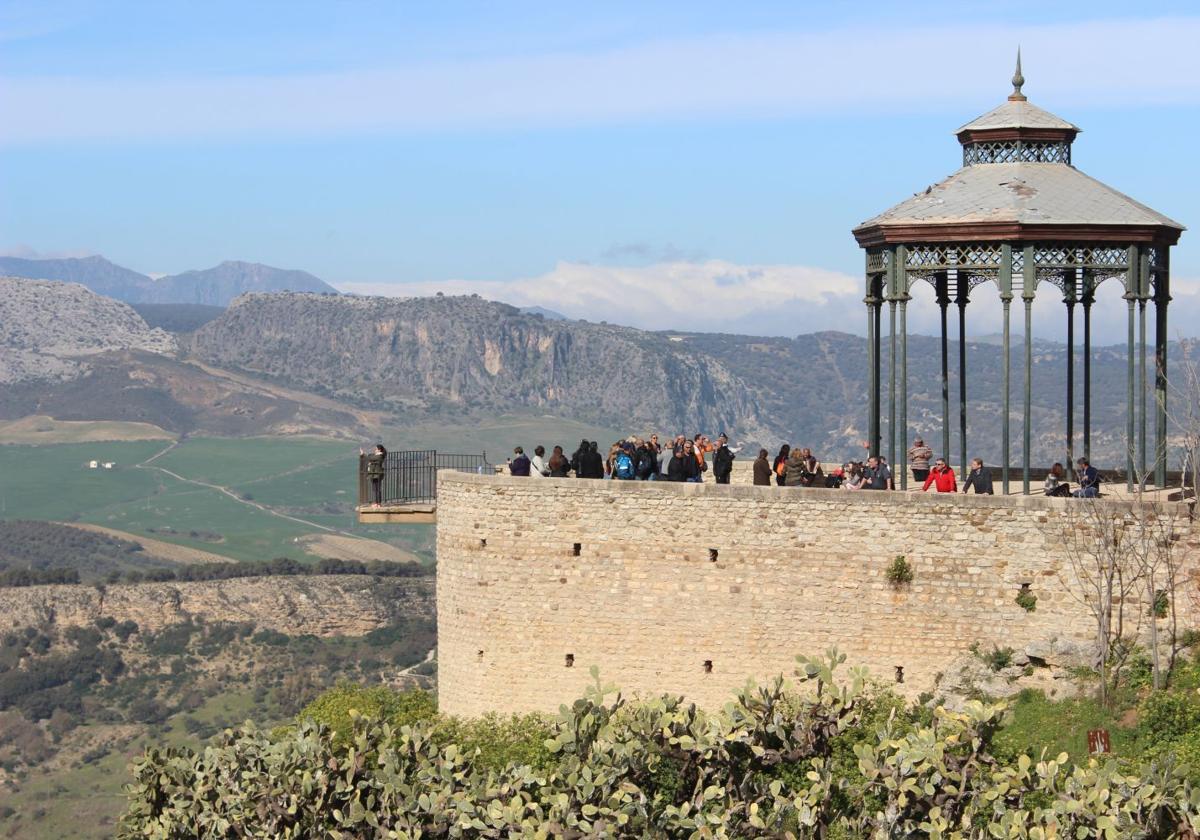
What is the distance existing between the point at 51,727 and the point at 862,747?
16232cm

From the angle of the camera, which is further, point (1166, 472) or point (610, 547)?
point (1166, 472)

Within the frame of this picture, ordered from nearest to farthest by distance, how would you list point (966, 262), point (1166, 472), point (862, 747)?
point (862, 747), point (966, 262), point (1166, 472)

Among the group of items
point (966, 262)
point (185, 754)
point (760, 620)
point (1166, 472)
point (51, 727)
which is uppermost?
point (966, 262)

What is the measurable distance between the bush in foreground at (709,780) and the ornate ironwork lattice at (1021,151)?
1031cm

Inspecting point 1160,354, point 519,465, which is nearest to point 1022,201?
point 1160,354

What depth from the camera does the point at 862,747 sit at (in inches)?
1155

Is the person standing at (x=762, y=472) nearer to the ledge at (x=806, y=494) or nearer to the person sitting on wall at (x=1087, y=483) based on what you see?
the ledge at (x=806, y=494)

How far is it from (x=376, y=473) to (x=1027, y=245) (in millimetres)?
12674

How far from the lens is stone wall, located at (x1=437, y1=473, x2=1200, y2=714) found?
31.3 meters

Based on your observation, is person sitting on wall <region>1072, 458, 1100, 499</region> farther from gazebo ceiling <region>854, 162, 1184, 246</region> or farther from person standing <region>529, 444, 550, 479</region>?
person standing <region>529, 444, 550, 479</region>

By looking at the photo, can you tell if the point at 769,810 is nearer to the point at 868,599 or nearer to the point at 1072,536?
the point at 868,599

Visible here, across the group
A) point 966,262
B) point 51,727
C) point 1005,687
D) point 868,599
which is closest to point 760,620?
point 868,599

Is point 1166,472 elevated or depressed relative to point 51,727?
elevated

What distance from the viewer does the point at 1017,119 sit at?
3638cm
